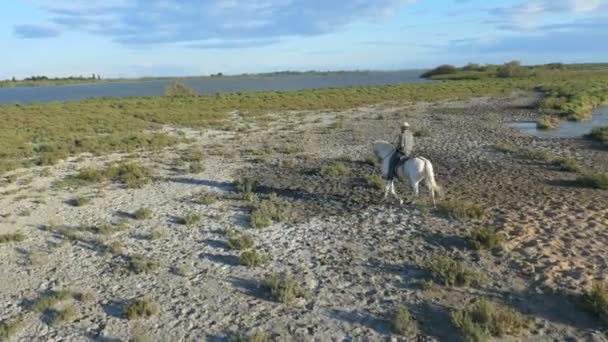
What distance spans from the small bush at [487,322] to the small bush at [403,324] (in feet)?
2.13

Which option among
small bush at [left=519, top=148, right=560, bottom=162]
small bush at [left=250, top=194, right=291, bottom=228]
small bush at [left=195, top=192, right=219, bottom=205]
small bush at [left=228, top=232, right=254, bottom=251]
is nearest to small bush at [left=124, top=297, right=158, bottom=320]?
small bush at [left=228, top=232, right=254, bottom=251]

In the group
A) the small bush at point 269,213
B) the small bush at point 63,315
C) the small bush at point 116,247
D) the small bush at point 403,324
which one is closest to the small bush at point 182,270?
the small bush at point 116,247

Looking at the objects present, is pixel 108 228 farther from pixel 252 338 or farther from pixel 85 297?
pixel 252 338

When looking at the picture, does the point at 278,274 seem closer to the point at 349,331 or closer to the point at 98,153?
the point at 349,331

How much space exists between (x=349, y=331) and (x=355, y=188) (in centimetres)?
912

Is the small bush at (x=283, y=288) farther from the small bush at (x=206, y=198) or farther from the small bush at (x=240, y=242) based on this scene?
the small bush at (x=206, y=198)

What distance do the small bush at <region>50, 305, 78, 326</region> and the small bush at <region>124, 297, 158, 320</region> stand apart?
3.05ft

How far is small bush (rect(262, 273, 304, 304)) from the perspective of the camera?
9.29m

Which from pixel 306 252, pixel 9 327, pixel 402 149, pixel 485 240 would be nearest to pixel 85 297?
pixel 9 327

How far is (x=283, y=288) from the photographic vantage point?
9586 mm

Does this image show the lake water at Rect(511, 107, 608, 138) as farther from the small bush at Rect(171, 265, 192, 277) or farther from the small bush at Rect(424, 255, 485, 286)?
the small bush at Rect(171, 265, 192, 277)

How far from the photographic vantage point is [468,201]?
570 inches

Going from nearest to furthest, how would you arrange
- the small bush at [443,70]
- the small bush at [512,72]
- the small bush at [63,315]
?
the small bush at [63,315], the small bush at [512,72], the small bush at [443,70]

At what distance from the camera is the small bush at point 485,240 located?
1089cm
